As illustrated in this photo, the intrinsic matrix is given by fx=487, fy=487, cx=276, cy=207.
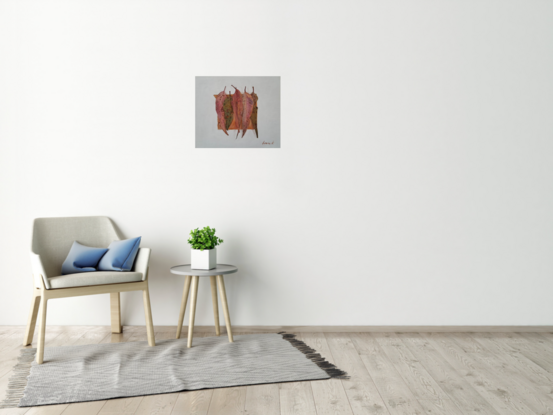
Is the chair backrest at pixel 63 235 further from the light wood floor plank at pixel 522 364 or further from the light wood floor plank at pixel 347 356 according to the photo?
the light wood floor plank at pixel 522 364

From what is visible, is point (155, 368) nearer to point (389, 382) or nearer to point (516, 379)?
point (389, 382)

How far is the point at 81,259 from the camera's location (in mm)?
3230

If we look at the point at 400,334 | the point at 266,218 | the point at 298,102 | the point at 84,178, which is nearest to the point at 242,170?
the point at 266,218

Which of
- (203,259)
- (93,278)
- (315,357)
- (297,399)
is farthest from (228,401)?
(93,278)

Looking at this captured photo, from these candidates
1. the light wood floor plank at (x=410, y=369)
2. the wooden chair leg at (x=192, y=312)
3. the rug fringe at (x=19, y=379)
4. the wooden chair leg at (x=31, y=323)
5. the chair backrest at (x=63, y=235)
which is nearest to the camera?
the rug fringe at (x=19, y=379)

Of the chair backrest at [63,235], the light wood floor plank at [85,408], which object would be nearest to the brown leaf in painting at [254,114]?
the chair backrest at [63,235]

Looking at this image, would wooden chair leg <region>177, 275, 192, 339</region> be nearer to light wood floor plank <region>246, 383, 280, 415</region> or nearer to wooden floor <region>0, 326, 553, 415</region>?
wooden floor <region>0, 326, 553, 415</region>

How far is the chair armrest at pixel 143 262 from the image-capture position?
3.16 meters

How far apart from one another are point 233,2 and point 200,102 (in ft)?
2.49

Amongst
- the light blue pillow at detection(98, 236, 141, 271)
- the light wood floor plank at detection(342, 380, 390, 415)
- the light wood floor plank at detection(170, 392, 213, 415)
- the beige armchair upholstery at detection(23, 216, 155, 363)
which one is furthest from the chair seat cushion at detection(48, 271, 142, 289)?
the light wood floor plank at detection(342, 380, 390, 415)

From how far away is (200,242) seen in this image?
324 cm

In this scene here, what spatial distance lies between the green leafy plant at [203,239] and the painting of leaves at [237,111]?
767mm

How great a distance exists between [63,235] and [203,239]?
999mm

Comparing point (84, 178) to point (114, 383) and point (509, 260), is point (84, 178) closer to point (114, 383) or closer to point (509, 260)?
point (114, 383)
